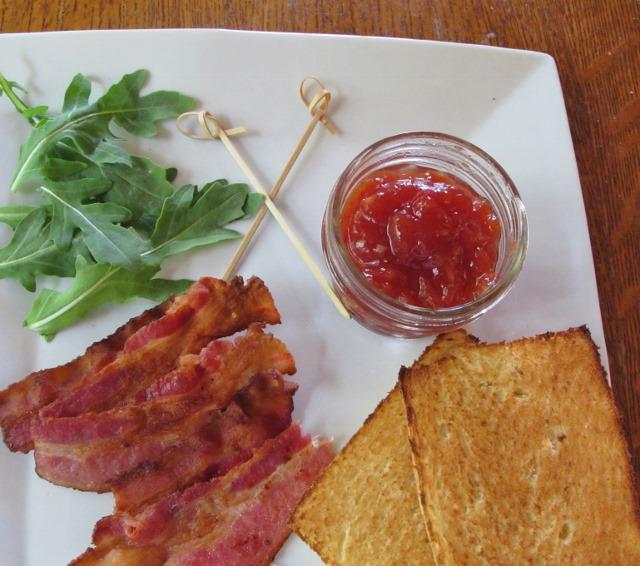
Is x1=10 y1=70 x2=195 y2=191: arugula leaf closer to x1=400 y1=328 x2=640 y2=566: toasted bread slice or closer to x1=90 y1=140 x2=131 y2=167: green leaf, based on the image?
x1=90 y1=140 x2=131 y2=167: green leaf

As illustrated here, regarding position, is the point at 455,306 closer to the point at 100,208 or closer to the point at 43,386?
the point at 100,208

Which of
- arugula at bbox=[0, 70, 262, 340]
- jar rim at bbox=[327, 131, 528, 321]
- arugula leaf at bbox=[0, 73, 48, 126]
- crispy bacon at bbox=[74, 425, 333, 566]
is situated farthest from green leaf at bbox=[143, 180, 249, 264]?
crispy bacon at bbox=[74, 425, 333, 566]

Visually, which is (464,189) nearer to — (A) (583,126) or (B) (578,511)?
(A) (583,126)

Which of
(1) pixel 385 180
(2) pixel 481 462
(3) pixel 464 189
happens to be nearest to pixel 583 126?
(3) pixel 464 189

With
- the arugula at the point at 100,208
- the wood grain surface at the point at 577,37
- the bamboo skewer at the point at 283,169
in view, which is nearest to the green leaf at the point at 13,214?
the arugula at the point at 100,208

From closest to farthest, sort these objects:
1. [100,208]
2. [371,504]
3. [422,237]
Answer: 1. [422,237]
2. [371,504]
3. [100,208]

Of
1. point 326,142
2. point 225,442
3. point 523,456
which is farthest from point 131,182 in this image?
point 523,456

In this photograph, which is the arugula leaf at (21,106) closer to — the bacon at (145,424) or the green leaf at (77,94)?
the green leaf at (77,94)
